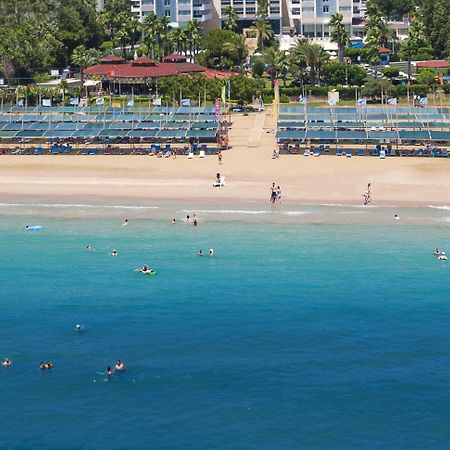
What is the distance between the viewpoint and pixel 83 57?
12662cm

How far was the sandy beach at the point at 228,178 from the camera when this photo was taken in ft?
240

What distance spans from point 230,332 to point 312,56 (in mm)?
76671

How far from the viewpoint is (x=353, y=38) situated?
152125mm

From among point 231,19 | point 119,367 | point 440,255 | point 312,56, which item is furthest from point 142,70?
point 119,367

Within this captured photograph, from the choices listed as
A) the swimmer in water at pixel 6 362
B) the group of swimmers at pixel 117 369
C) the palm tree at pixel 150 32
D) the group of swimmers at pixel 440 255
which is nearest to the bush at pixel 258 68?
the palm tree at pixel 150 32

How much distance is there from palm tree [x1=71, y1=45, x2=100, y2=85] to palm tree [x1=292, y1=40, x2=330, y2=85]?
24.8m

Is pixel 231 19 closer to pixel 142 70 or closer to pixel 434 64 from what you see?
pixel 142 70

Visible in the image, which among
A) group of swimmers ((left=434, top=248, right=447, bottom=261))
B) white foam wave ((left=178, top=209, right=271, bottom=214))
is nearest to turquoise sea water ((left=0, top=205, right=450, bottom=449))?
group of swimmers ((left=434, top=248, right=447, bottom=261))

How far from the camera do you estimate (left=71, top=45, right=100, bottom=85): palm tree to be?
126000 millimetres

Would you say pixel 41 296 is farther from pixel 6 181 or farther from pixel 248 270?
pixel 6 181

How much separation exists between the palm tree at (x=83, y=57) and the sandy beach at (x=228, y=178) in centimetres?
4126

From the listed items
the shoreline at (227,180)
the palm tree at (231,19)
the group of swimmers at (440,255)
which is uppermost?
the palm tree at (231,19)

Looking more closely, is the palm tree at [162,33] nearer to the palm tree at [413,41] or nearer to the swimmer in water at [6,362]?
the palm tree at [413,41]

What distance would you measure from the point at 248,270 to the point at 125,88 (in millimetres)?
68131
